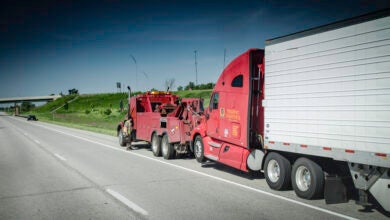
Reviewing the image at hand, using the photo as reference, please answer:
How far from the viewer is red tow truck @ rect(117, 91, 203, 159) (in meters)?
13.0

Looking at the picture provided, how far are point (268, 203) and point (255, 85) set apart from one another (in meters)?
3.52

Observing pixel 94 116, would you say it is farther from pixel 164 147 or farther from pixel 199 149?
pixel 199 149

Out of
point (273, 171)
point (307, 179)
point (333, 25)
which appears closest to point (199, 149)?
point (273, 171)

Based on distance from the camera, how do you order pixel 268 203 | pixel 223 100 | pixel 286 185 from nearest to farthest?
pixel 268 203
pixel 286 185
pixel 223 100

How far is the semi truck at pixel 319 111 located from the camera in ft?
19.3

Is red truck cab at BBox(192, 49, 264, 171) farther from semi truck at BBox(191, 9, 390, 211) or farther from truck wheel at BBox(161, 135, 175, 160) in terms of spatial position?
truck wheel at BBox(161, 135, 175, 160)

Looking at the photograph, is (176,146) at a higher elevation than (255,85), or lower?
lower

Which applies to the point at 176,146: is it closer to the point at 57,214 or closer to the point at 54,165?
the point at 54,165

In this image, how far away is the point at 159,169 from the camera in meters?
11.1

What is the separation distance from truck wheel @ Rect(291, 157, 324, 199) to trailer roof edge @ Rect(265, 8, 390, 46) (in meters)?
2.70

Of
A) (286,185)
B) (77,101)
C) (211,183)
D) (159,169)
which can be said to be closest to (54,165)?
(159,169)

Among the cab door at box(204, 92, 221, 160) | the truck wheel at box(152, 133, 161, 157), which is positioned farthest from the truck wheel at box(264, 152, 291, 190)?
the truck wheel at box(152, 133, 161, 157)

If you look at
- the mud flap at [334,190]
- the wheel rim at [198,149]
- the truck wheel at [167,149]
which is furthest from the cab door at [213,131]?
the mud flap at [334,190]

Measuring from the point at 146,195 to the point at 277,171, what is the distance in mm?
3174
